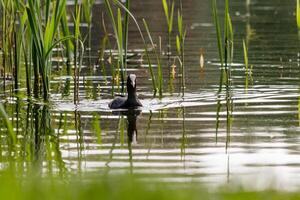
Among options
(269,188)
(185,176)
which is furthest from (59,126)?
(269,188)

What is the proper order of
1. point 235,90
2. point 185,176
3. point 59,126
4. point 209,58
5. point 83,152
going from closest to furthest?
point 185,176 < point 83,152 < point 59,126 < point 235,90 < point 209,58

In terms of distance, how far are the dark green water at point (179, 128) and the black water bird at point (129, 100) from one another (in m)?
0.15

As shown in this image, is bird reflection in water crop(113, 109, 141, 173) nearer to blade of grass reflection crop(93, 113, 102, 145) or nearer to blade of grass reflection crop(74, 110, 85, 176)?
blade of grass reflection crop(93, 113, 102, 145)

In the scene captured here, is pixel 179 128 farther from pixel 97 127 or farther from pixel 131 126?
pixel 97 127

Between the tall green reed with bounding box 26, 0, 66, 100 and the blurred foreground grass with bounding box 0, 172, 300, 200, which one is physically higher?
the tall green reed with bounding box 26, 0, 66, 100

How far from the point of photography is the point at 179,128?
446 inches

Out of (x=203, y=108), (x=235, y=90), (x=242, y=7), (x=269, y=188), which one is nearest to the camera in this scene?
(x=269, y=188)

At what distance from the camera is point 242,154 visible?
379 inches

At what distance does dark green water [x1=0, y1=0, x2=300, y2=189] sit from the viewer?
8844 millimetres

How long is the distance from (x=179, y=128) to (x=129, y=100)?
5.70 feet

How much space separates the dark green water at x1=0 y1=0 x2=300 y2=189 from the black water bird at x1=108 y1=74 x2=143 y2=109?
0.49 ft

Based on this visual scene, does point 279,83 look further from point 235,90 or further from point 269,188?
point 269,188

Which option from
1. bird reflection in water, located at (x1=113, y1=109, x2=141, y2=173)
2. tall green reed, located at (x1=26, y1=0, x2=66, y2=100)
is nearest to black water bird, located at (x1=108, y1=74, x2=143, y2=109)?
bird reflection in water, located at (x1=113, y1=109, x2=141, y2=173)

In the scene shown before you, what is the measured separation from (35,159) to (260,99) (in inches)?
193
